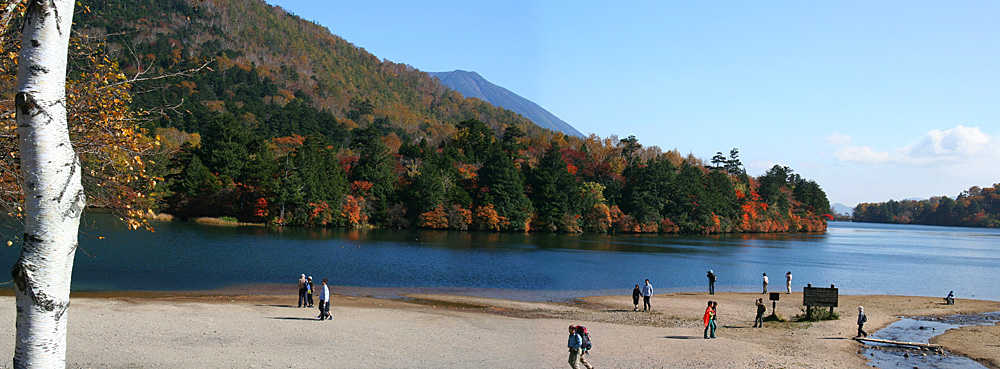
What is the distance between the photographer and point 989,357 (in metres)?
20.3

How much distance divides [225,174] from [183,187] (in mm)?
5484

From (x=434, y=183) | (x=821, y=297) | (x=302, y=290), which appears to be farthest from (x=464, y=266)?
(x=434, y=183)

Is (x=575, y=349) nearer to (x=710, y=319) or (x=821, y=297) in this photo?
(x=710, y=319)

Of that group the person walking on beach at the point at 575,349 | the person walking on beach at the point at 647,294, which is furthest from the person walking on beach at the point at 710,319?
the person walking on beach at the point at 575,349

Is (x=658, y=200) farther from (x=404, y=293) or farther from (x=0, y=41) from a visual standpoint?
(x=0, y=41)

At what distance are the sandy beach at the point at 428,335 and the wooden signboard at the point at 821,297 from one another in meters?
0.94

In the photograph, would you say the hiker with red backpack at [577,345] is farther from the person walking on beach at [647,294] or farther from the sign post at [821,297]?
the sign post at [821,297]

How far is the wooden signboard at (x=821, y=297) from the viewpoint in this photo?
25719mm

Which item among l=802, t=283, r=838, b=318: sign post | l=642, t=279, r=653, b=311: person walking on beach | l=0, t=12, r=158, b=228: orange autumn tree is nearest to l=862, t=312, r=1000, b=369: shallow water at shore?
l=802, t=283, r=838, b=318: sign post

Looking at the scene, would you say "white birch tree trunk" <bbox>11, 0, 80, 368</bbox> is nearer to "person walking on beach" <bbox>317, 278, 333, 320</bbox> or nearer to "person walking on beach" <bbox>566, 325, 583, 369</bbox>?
"person walking on beach" <bbox>566, 325, 583, 369</bbox>

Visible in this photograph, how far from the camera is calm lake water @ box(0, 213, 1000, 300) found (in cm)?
3631

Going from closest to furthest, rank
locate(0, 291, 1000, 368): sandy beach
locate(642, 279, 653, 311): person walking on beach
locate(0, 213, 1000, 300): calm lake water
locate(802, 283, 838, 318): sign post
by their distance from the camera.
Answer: locate(0, 291, 1000, 368): sandy beach, locate(802, 283, 838, 318): sign post, locate(642, 279, 653, 311): person walking on beach, locate(0, 213, 1000, 300): calm lake water

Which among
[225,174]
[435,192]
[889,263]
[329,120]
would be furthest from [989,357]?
[329,120]

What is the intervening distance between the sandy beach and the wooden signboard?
0.94 metres
